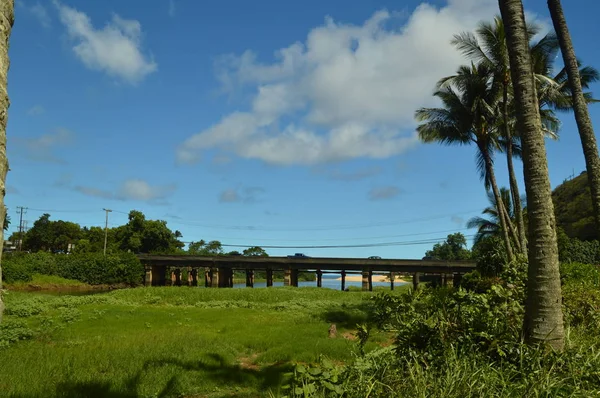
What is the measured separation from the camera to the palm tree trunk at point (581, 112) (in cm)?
800

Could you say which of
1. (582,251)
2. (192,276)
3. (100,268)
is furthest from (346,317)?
(192,276)

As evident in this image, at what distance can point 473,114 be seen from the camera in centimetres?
2186

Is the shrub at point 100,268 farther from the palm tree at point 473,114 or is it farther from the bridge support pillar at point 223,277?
the palm tree at point 473,114

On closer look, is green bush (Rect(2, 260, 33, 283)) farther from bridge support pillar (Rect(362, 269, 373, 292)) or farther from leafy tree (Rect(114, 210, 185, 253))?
bridge support pillar (Rect(362, 269, 373, 292))

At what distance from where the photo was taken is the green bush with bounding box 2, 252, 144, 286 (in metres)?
51.8

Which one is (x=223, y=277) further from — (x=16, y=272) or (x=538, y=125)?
(x=538, y=125)

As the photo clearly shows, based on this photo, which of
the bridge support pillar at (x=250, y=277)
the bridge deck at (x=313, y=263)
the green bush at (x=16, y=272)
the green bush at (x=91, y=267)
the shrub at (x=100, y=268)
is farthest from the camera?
the bridge support pillar at (x=250, y=277)

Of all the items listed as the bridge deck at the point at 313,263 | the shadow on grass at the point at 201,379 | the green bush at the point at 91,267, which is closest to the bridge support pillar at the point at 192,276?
the bridge deck at the point at 313,263

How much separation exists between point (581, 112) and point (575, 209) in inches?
2858

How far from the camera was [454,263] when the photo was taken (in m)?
44.9

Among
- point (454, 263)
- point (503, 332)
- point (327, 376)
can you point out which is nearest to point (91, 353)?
point (327, 376)

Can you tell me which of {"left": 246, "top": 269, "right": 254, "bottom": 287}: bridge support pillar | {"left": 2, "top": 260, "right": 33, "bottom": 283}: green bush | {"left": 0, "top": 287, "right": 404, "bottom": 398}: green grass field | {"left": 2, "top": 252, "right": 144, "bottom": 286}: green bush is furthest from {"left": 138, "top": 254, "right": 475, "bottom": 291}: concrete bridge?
{"left": 0, "top": 287, "right": 404, "bottom": 398}: green grass field

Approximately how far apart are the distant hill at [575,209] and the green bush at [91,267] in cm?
5625

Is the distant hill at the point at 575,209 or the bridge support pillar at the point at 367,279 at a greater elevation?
the distant hill at the point at 575,209
